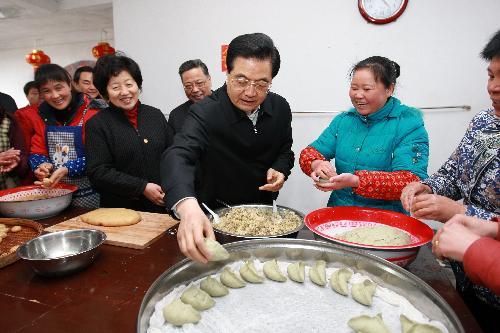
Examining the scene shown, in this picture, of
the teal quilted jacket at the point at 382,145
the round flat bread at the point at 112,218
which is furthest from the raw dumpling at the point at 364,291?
the round flat bread at the point at 112,218

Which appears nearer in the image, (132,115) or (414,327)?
(414,327)

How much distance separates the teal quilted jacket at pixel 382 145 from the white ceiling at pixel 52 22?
182 inches

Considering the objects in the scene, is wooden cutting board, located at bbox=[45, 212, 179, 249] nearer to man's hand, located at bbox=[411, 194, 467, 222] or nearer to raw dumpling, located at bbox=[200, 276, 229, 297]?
raw dumpling, located at bbox=[200, 276, 229, 297]

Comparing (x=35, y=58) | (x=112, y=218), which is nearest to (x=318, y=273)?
(x=112, y=218)

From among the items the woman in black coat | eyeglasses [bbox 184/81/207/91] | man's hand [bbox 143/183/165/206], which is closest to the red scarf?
the woman in black coat

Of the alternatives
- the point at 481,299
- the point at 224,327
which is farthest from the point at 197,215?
the point at 481,299

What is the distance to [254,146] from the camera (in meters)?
1.78

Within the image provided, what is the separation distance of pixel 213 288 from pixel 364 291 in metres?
0.48

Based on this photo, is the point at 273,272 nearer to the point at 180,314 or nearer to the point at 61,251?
the point at 180,314

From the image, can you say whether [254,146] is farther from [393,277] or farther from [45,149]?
[45,149]

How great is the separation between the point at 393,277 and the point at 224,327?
0.55 meters

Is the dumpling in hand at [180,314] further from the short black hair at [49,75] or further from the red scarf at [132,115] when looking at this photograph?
the short black hair at [49,75]

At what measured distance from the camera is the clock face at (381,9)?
128 inches

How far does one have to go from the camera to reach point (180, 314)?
0.90 m
